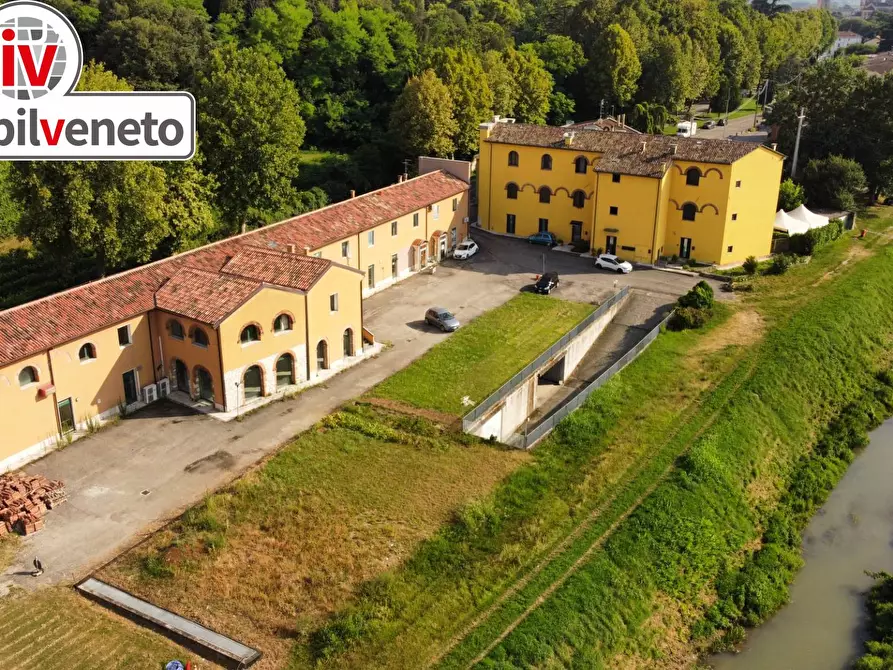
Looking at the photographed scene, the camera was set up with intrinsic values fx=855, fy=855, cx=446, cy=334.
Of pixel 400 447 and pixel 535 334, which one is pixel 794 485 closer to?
pixel 535 334

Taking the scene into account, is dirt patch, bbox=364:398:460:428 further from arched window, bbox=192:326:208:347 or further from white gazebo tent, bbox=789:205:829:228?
white gazebo tent, bbox=789:205:829:228

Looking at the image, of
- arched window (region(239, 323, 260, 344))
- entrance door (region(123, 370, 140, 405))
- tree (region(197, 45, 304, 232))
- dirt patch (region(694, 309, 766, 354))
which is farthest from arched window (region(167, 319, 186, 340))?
dirt patch (region(694, 309, 766, 354))

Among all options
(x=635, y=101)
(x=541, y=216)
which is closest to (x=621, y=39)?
(x=635, y=101)

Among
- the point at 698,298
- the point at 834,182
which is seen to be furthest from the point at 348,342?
the point at 834,182

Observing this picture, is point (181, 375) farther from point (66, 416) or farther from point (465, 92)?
point (465, 92)

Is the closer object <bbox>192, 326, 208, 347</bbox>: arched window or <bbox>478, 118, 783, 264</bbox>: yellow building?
<bbox>192, 326, 208, 347</bbox>: arched window
